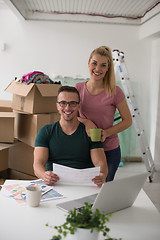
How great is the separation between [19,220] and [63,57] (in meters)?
3.95

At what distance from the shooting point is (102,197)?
4.04 ft

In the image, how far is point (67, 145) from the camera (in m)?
1.92

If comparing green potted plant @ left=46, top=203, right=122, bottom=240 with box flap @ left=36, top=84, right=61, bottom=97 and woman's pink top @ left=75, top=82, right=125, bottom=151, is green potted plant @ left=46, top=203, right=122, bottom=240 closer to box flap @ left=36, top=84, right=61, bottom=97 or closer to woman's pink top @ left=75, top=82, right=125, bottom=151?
woman's pink top @ left=75, top=82, right=125, bottom=151

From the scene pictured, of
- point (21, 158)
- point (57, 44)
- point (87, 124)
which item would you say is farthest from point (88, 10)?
point (87, 124)

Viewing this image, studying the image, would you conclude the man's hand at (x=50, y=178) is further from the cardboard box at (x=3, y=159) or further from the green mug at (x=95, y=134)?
the cardboard box at (x=3, y=159)

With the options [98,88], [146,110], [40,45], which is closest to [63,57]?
[40,45]

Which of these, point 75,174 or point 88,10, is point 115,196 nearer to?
point 75,174

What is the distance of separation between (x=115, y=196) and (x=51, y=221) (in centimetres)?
31

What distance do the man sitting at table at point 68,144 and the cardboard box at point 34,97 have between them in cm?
92

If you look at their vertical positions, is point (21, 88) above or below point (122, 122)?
above

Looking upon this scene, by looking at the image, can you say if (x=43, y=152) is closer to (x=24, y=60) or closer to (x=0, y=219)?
(x=0, y=219)

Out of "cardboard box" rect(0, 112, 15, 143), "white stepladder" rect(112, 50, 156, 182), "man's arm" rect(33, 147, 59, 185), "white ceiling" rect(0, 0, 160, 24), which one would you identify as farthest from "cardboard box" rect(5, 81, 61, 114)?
"white stepladder" rect(112, 50, 156, 182)

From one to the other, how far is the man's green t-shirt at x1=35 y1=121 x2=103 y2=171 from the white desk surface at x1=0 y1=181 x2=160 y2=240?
0.43 m

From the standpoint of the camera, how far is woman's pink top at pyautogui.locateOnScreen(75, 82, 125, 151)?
213 cm
